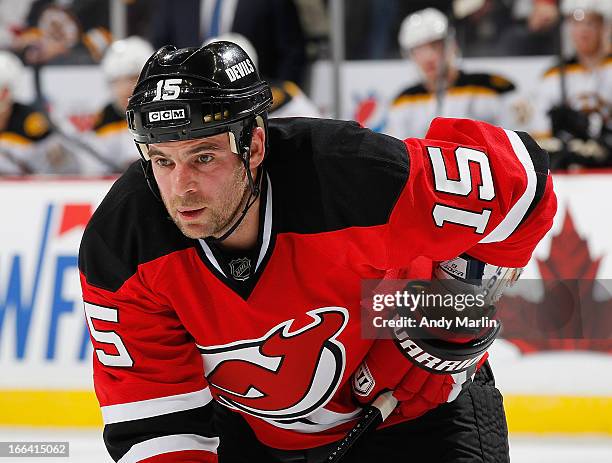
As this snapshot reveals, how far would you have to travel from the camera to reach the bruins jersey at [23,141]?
5.10 metres

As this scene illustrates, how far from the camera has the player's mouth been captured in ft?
6.09

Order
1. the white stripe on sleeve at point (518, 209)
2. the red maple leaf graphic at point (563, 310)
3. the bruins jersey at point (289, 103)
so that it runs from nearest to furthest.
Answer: the white stripe on sleeve at point (518, 209), the red maple leaf graphic at point (563, 310), the bruins jersey at point (289, 103)

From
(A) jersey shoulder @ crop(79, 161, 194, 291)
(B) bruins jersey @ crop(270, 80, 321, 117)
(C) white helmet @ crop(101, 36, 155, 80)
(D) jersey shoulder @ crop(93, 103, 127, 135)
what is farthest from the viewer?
(D) jersey shoulder @ crop(93, 103, 127, 135)

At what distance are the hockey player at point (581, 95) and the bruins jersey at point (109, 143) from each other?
189 cm

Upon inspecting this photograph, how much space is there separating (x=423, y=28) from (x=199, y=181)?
10.6 ft

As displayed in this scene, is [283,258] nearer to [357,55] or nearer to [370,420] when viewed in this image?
[370,420]

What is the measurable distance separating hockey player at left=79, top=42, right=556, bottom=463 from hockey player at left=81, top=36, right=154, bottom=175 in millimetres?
2793

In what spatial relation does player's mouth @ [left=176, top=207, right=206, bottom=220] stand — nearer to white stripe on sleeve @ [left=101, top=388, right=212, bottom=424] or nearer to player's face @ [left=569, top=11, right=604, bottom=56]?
white stripe on sleeve @ [left=101, top=388, right=212, bottom=424]

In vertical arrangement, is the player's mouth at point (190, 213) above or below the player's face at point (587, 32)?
above

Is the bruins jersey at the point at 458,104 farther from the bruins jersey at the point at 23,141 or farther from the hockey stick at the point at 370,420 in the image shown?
the hockey stick at the point at 370,420

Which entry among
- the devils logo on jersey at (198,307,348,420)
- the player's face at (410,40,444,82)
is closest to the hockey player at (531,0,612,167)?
the player's face at (410,40,444,82)

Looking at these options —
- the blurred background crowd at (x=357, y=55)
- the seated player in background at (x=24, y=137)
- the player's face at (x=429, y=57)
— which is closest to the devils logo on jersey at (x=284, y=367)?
the blurred background crowd at (x=357, y=55)

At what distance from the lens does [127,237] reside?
75.7 inches

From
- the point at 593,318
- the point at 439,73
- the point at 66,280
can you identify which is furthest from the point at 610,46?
the point at 66,280
